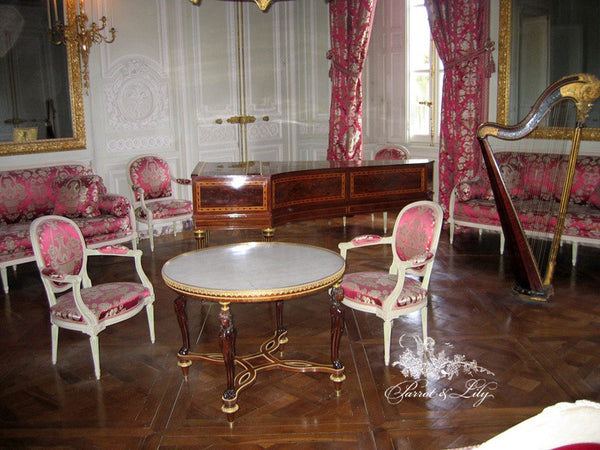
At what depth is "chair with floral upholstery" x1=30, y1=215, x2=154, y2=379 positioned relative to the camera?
343 centimetres

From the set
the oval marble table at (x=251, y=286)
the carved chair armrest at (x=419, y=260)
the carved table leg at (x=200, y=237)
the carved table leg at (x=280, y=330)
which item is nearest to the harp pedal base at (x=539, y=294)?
the carved chair armrest at (x=419, y=260)

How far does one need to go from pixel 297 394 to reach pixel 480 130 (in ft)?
7.23

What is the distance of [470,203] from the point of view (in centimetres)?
603

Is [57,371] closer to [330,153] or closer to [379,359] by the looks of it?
[379,359]

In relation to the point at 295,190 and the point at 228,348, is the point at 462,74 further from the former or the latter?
the point at 228,348

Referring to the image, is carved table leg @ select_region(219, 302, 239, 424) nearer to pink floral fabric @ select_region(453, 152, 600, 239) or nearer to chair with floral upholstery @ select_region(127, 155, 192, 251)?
pink floral fabric @ select_region(453, 152, 600, 239)

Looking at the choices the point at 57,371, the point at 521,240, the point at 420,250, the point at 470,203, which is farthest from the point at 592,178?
the point at 57,371

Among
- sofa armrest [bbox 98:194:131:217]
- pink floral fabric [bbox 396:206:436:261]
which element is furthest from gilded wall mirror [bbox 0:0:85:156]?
pink floral fabric [bbox 396:206:436:261]

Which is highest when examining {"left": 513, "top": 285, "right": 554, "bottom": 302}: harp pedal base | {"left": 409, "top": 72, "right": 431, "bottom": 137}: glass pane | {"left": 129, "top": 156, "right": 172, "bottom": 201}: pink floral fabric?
{"left": 409, "top": 72, "right": 431, "bottom": 137}: glass pane

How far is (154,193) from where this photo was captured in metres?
6.56

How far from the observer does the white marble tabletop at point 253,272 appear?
2969 millimetres

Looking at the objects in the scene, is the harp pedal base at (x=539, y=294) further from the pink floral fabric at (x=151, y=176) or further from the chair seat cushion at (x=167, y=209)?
the pink floral fabric at (x=151, y=176)

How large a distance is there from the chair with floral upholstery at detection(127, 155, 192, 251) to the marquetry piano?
1078 mm

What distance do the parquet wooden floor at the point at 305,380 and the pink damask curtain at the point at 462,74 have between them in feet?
6.33
